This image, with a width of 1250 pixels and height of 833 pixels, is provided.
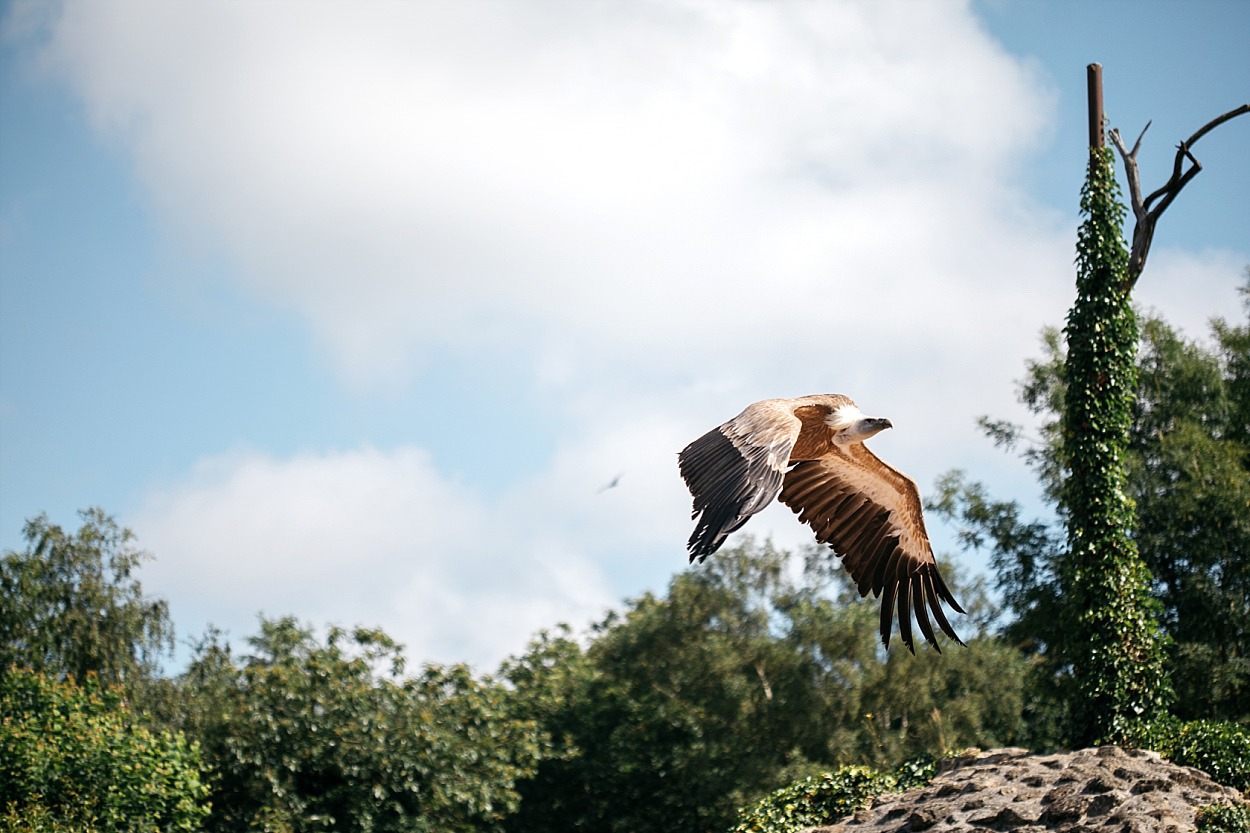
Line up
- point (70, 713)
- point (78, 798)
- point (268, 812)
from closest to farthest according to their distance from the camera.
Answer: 1. point (78, 798)
2. point (70, 713)
3. point (268, 812)

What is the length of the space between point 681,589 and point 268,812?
1111cm

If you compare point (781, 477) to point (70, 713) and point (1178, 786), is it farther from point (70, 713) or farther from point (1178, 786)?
point (70, 713)

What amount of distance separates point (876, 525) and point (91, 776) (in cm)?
1241

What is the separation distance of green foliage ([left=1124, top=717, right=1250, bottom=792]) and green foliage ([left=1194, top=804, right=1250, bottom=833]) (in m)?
1.88

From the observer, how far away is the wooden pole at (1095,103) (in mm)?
18203

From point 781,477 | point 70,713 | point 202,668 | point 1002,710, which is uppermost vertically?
point 202,668

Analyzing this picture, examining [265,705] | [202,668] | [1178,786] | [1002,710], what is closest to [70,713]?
[265,705]

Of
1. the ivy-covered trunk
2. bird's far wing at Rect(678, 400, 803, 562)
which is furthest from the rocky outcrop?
bird's far wing at Rect(678, 400, 803, 562)

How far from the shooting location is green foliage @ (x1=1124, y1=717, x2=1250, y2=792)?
13.7m

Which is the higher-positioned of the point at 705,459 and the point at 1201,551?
the point at 1201,551

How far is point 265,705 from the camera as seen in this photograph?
21.6 meters

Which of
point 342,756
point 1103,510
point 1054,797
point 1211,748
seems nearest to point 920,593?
point 1054,797

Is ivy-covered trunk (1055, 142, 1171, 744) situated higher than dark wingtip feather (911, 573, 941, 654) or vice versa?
ivy-covered trunk (1055, 142, 1171, 744)

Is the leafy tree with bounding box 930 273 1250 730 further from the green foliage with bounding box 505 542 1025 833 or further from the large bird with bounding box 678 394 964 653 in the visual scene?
the large bird with bounding box 678 394 964 653
